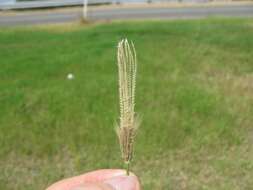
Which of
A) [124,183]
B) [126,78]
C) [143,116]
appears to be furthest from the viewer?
[143,116]

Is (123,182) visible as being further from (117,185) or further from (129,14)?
(129,14)

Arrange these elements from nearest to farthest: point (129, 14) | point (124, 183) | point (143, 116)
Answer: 1. point (124, 183)
2. point (143, 116)
3. point (129, 14)

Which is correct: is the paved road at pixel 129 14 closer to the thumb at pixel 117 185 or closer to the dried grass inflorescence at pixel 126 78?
the thumb at pixel 117 185

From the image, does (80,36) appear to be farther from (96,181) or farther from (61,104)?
(96,181)

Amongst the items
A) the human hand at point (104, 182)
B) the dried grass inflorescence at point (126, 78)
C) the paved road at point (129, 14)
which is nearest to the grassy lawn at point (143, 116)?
the human hand at point (104, 182)

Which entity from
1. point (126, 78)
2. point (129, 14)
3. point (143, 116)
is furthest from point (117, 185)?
point (129, 14)

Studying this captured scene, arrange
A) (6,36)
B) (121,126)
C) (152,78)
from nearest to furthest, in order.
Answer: (121,126), (152,78), (6,36)

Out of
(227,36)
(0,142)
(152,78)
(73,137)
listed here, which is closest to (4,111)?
(0,142)

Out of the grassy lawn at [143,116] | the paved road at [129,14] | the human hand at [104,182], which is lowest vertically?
the paved road at [129,14]
